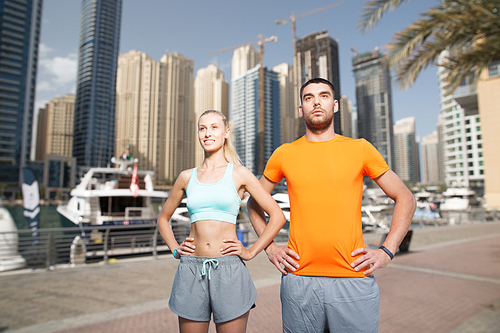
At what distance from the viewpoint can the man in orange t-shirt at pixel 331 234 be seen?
154cm

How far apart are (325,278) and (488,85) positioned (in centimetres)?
5696

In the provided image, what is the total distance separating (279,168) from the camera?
6.07ft

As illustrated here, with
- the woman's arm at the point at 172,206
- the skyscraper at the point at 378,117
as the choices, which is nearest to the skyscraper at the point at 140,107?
the skyscraper at the point at 378,117

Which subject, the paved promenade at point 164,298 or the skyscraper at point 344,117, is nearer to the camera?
the paved promenade at point 164,298

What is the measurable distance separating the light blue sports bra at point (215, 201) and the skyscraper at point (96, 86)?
112241mm

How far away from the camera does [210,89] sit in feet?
192

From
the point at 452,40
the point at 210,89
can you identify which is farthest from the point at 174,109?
the point at 452,40

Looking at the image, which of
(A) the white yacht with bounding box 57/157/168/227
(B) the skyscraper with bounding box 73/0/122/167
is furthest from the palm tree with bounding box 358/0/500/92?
(B) the skyscraper with bounding box 73/0/122/167

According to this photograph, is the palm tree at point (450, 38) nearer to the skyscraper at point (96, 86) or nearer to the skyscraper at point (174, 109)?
the skyscraper at point (174, 109)

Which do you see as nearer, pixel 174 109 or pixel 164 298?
pixel 164 298

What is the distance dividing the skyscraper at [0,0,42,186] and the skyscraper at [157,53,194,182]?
3995 cm

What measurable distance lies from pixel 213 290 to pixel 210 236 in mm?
287

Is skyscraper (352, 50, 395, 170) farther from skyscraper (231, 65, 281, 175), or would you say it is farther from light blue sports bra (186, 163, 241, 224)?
light blue sports bra (186, 163, 241, 224)

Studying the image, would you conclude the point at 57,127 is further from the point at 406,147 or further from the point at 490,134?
the point at 406,147
